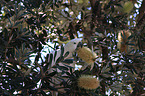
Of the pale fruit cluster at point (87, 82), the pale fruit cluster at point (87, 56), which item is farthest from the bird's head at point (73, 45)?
the pale fruit cluster at point (87, 82)

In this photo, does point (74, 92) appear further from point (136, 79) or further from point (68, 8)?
point (68, 8)

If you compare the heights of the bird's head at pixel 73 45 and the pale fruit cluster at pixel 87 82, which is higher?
the bird's head at pixel 73 45

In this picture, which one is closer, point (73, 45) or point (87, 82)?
point (87, 82)

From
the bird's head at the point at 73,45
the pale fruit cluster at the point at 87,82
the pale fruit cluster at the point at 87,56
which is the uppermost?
the bird's head at the point at 73,45

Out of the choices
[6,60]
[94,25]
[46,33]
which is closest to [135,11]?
[94,25]

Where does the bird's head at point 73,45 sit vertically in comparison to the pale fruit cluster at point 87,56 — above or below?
above

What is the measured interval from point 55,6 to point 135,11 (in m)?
1.06

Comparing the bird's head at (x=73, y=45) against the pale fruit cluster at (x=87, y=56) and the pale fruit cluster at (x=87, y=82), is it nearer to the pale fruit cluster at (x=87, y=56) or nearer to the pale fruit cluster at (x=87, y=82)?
the pale fruit cluster at (x=87, y=56)

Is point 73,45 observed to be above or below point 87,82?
above

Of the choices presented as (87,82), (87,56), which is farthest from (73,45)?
(87,82)

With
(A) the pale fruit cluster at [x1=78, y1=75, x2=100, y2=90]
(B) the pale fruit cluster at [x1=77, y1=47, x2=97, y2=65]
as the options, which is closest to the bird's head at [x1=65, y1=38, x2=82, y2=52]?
(B) the pale fruit cluster at [x1=77, y1=47, x2=97, y2=65]

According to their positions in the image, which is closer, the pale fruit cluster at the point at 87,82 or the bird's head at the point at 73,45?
the pale fruit cluster at the point at 87,82

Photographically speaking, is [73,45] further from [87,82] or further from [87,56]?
[87,82]

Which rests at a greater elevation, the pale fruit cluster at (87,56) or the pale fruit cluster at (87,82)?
the pale fruit cluster at (87,56)
